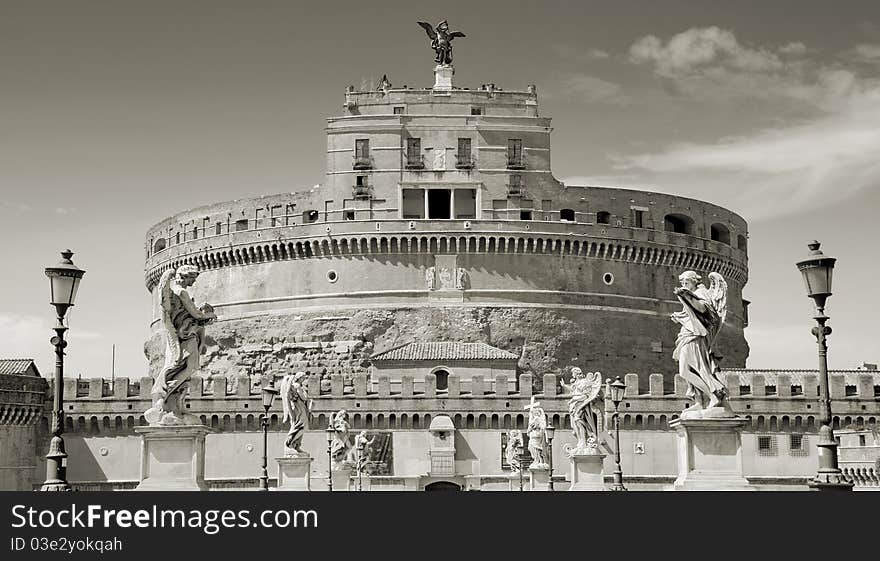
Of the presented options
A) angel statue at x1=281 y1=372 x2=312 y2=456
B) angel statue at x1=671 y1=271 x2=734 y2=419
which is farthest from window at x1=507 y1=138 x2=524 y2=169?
angel statue at x1=671 y1=271 x2=734 y2=419

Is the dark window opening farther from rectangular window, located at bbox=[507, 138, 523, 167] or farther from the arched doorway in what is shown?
the arched doorway

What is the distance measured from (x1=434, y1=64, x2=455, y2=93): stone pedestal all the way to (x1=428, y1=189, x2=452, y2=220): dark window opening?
762 centimetres

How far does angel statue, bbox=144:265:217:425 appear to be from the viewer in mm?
17125

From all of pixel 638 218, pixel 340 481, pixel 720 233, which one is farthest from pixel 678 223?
pixel 340 481

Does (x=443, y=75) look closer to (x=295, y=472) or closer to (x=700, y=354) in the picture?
(x=295, y=472)

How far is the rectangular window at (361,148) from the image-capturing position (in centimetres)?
7200

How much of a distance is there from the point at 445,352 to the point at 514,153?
1259 centimetres

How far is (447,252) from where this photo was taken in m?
70.4

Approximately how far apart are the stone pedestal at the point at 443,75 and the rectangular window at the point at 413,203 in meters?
7.73

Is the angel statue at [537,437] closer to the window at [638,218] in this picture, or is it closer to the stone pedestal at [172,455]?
the stone pedestal at [172,455]
